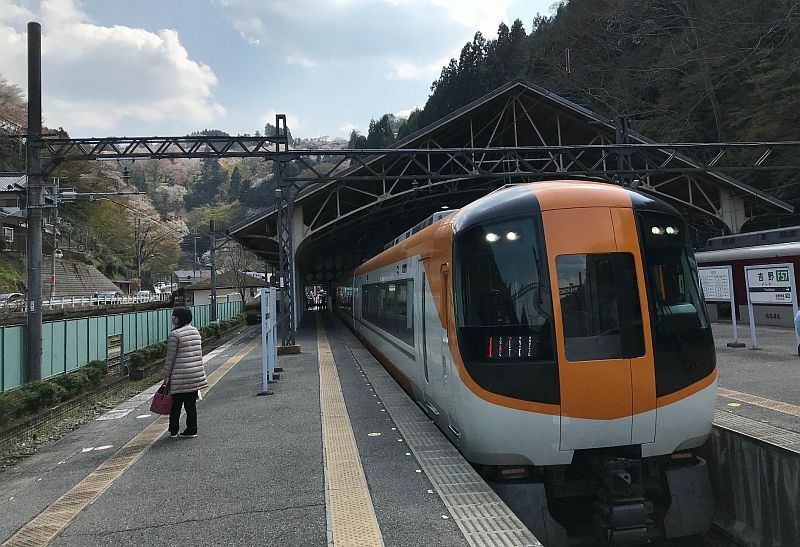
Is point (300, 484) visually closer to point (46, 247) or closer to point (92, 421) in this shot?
point (92, 421)

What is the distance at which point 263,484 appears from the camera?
439 centimetres

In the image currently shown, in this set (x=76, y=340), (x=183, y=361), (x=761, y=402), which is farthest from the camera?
(x=76, y=340)

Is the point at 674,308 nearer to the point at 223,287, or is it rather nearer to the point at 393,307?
the point at 393,307

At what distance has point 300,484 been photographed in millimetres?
4320

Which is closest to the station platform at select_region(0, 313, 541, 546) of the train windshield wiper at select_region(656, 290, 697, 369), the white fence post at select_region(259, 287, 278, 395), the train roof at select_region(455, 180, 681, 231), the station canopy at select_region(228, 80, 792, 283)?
the white fence post at select_region(259, 287, 278, 395)

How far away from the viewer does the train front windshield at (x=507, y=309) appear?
402 centimetres

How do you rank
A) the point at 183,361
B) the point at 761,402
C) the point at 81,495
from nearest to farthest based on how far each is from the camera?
the point at 81,495 < the point at 183,361 < the point at 761,402

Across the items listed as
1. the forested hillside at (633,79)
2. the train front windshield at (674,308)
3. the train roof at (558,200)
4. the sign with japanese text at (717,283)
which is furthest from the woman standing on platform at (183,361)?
the sign with japanese text at (717,283)

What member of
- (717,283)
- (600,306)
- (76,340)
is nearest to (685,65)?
(717,283)

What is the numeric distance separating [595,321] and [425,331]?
7.16ft

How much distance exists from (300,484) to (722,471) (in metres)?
4.51

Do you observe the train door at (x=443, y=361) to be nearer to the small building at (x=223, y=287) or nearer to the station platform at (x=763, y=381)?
the station platform at (x=763, y=381)

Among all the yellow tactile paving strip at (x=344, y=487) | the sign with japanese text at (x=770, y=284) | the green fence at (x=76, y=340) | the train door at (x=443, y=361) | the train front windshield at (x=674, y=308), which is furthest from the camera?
the sign with japanese text at (x=770, y=284)

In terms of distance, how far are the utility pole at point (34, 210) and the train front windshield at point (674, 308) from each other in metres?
9.97
